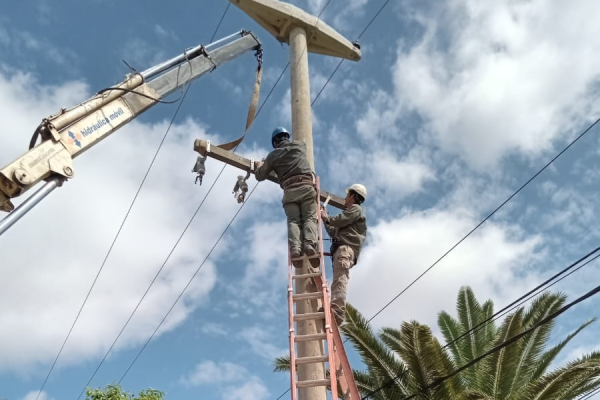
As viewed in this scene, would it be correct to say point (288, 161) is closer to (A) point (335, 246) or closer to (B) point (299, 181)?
(B) point (299, 181)

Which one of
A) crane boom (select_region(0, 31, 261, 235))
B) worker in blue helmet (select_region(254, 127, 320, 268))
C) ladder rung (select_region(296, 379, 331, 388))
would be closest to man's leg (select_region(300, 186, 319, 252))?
worker in blue helmet (select_region(254, 127, 320, 268))

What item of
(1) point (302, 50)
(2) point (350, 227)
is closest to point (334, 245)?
(2) point (350, 227)

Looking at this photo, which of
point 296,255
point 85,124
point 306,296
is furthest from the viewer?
point 85,124

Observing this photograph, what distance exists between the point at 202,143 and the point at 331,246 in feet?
5.95

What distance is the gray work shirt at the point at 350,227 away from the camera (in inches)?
241

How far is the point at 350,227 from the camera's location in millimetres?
6188

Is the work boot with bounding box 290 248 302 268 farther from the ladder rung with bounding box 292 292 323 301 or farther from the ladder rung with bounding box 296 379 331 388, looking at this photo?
the ladder rung with bounding box 296 379 331 388

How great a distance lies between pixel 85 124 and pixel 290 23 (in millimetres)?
2925

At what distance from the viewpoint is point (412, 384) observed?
9484 millimetres

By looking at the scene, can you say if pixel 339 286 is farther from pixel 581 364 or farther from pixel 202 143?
pixel 581 364

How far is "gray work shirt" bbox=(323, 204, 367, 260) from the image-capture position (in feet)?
20.0

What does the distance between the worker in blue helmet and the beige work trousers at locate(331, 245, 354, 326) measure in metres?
0.28

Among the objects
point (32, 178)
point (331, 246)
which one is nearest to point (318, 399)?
point (331, 246)

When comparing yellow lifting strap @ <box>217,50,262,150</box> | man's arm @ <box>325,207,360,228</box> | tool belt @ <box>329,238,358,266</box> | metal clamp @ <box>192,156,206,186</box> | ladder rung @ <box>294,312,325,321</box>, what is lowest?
ladder rung @ <box>294,312,325,321</box>
